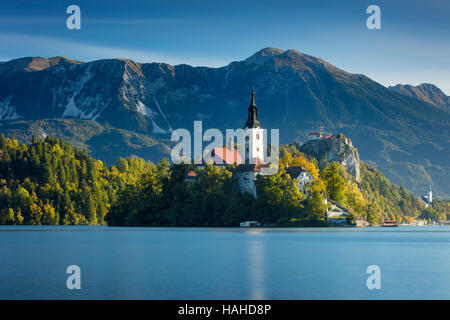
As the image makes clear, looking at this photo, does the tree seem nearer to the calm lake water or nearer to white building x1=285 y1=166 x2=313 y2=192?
white building x1=285 y1=166 x2=313 y2=192

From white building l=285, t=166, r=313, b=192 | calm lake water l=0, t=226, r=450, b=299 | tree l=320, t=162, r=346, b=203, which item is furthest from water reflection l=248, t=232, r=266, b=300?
tree l=320, t=162, r=346, b=203

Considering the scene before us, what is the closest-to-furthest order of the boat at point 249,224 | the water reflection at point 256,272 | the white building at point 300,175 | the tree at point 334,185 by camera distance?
1. the water reflection at point 256,272
2. the boat at point 249,224
3. the white building at point 300,175
4. the tree at point 334,185

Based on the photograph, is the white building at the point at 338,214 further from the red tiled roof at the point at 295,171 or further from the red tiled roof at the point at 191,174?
the red tiled roof at the point at 191,174

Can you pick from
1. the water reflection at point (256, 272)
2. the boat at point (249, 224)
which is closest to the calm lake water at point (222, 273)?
the water reflection at point (256, 272)

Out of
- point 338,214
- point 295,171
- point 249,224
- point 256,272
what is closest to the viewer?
point 256,272

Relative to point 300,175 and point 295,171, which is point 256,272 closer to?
point 300,175

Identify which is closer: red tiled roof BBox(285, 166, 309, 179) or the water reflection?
the water reflection

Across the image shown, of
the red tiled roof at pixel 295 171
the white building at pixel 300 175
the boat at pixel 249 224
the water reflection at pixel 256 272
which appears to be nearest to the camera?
the water reflection at pixel 256 272

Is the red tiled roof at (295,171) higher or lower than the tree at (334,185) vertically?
higher

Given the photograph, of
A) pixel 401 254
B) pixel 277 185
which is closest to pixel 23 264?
pixel 401 254

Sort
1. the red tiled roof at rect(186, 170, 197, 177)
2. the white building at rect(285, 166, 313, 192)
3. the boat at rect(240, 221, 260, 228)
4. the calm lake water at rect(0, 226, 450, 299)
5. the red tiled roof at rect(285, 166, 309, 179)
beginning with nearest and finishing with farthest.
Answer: the calm lake water at rect(0, 226, 450, 299) < the boat at rect(240, 221, 260, 228) < the white building at rect(285, 166, 313, 192) < the red tiled roof at rect(186, 170, 197, 177) < the red tiled roof at rect(285, 166, 309, 179)

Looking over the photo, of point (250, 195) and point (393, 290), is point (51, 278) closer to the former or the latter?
point (393, 290)

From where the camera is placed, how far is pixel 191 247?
253ft

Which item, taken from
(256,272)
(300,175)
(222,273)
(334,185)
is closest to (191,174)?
(300,175)
